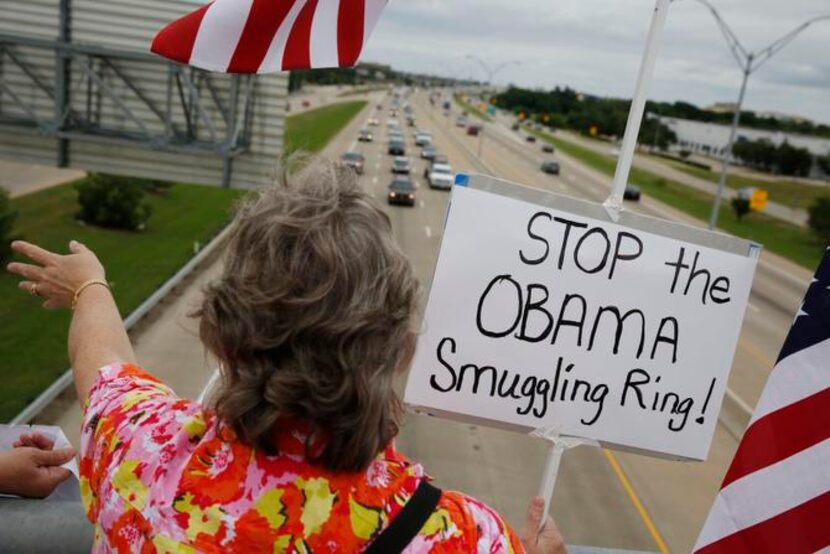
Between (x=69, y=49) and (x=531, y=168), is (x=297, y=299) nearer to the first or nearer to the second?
(x=69, y=49)

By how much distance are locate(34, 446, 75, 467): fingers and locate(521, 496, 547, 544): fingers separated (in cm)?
107

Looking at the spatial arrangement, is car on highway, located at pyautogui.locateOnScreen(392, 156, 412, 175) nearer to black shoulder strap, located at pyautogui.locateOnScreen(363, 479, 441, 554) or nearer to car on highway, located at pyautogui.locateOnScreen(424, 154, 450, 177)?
car on highway, located at pyautogui.locateOnScreen(424, 154, 450, 177)

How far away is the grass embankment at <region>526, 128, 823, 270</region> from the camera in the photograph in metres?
31.2

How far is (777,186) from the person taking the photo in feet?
201

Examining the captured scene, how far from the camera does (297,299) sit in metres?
1.21

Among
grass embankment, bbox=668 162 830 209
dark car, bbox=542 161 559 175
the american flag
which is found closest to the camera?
the american flag

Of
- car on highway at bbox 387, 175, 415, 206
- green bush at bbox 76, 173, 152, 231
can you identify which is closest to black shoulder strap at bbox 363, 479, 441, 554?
green bush at bbox 76, 173, 152, 231

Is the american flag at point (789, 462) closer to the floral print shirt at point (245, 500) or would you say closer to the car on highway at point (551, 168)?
the floral print shirt at point (245, 500)

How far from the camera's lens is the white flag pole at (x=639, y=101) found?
94.6 inches

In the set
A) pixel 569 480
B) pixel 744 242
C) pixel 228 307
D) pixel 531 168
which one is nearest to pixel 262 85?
pixel 569 480

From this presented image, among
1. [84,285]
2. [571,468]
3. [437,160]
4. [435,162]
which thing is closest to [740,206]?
[435,162]

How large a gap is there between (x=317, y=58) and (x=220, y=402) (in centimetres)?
212

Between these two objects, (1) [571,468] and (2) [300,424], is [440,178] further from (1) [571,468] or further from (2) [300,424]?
(2) [300,424]

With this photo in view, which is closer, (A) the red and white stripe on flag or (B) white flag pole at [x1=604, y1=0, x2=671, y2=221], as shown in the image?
(B) white flag pole at [x1=604, y1=0, x2=671, y2=221]
